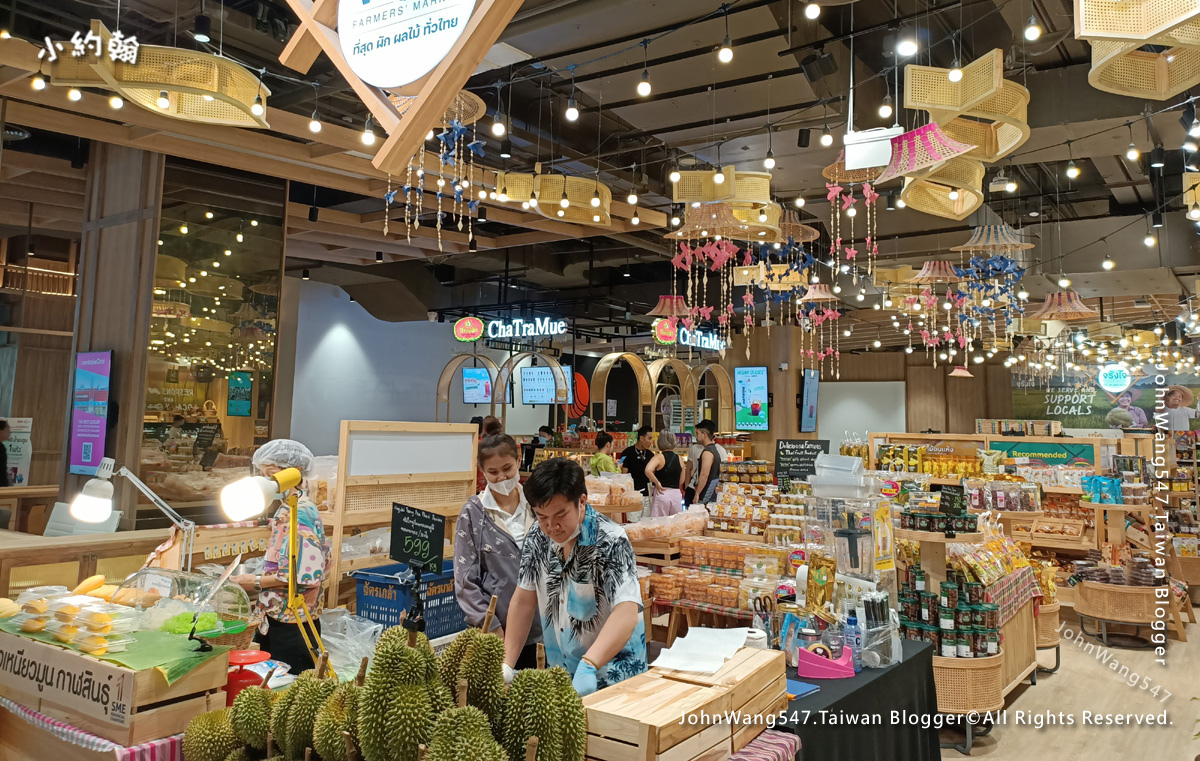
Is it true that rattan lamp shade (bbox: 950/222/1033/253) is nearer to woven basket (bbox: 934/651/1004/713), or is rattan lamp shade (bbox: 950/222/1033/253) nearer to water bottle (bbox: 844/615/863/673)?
woven basket (bbox: 934/651/1004/713)

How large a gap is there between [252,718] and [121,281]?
573 centimetres

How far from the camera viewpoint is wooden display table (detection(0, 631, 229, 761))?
67.8 inches

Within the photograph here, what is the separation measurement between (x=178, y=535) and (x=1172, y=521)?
998cm

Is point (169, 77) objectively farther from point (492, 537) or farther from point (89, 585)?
point (492, 537)

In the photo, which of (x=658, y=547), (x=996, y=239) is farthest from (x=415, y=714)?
(x=996, y=239)

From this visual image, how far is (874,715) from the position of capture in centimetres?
270

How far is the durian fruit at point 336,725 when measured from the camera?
4.42ft

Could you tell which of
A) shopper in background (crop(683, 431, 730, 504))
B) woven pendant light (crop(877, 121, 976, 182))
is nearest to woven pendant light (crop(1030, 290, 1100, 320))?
shopper in background (crop(683, 431, 730, 504))

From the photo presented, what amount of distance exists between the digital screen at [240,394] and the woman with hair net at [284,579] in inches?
128

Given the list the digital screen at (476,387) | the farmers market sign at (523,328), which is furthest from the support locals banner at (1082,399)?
the digital screen at (476,387)

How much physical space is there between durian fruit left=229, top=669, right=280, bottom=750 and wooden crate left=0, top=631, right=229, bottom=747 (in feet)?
1.06

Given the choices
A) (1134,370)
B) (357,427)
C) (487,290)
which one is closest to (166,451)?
(357,427)

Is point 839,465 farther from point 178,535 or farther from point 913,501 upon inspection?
point 178,535

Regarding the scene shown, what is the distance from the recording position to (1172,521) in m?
8.56
